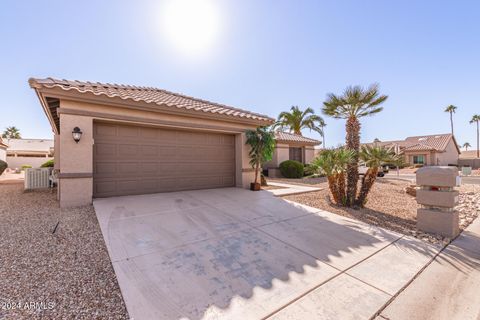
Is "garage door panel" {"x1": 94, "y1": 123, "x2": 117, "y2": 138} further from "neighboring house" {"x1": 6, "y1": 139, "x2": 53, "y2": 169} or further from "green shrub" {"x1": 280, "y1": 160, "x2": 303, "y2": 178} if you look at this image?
"neighboring house" {"x1": 6, "y1": 139, "x2": 53, "y2": 169}

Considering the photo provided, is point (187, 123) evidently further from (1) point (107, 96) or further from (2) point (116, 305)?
(2) point (116, 305)

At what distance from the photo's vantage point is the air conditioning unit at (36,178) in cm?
825

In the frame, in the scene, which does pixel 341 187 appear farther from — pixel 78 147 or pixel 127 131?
pixel 78 147

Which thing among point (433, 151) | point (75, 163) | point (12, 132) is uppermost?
point (12, 132)

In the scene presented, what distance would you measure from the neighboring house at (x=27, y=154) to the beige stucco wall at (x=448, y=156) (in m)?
53.3

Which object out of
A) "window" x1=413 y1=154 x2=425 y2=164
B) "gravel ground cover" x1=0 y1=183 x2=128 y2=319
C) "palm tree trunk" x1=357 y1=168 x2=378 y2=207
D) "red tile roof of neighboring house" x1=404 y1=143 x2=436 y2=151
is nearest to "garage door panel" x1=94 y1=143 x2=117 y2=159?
"gravel ground cover" x1=0 y1=183 x2=128 y2=319

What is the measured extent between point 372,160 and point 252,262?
5.37 meters

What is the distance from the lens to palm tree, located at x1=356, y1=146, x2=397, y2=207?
6.05m

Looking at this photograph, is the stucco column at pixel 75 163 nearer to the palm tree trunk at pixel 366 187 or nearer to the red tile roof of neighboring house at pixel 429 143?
the palm tree trunk at pixel 366 187

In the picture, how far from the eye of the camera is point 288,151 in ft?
57.2

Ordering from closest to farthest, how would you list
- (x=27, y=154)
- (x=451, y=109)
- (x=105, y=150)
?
1. (x=105, y=150)
2. (x=27, y=154)
3. (x=451, y=109)

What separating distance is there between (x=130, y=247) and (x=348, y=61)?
11.4m

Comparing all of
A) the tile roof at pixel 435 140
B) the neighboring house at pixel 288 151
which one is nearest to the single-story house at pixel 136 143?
the neighboring house at pixel 288 151

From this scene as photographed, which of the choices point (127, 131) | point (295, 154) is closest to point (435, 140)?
point (295, 154)
